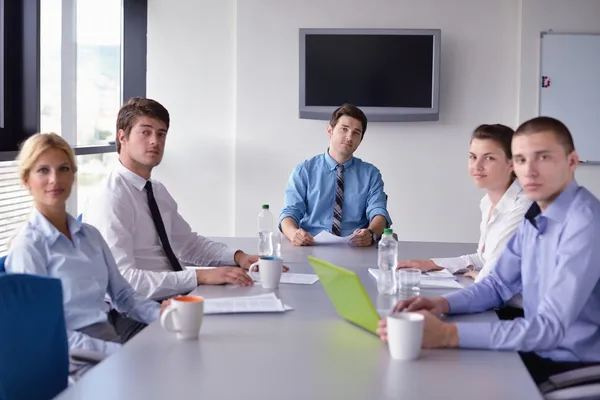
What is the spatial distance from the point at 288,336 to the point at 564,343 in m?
0.78

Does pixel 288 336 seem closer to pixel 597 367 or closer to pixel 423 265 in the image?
pixel 597 367

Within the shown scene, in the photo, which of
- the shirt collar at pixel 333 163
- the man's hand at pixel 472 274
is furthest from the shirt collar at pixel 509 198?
the shirt collar at pixel 333 163

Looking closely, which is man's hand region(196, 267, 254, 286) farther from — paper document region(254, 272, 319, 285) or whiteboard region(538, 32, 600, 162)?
whiteboard region(538, 32, 600, 162)

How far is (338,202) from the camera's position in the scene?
428 cm

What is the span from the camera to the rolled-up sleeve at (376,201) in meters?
4.12

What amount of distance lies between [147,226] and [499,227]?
1430 mm

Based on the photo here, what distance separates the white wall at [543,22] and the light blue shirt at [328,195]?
204 centimetres

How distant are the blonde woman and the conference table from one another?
16.9 inches

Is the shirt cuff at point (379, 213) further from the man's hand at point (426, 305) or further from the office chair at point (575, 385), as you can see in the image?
the office chair at point (575, 385)

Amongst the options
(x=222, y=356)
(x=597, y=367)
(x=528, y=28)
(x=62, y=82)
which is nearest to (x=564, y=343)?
(x=597, y=367)

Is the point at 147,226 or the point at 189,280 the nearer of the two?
the point at 189,280

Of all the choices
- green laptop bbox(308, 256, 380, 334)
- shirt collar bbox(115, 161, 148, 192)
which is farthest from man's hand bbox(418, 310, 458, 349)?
shirt collar bbox(115, 161, 148, 192)

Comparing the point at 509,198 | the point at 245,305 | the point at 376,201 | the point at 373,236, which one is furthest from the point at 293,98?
the point at 245,305

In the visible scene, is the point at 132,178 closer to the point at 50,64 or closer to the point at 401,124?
the point at 50,64
